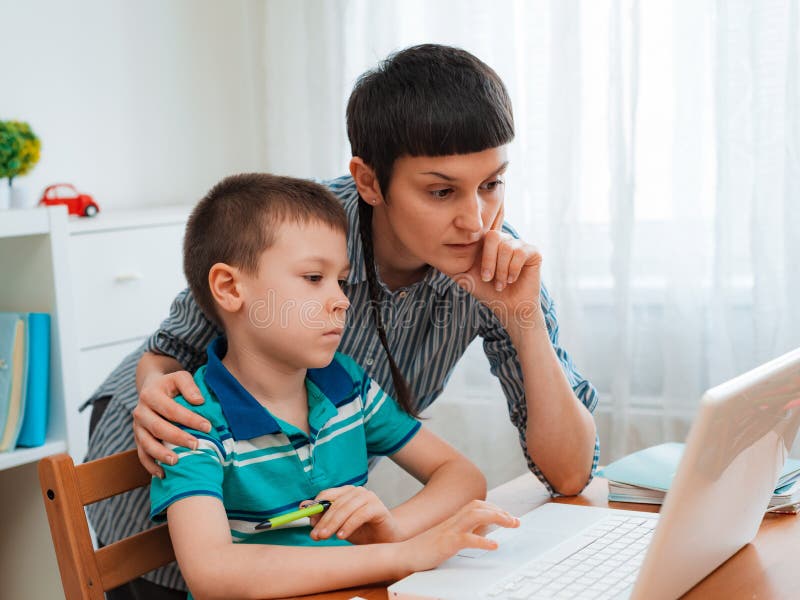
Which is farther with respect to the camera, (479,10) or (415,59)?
(479,10)

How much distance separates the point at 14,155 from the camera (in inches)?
85.7

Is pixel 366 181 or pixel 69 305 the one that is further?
pixel 69 305

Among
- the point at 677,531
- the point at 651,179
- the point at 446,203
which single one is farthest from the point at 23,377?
the point at 677,531

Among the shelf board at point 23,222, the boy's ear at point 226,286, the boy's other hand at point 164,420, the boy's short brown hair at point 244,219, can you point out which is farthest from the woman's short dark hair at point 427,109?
the shelf board at point 23,222

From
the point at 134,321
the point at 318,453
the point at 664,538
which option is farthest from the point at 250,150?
the point at 664,538

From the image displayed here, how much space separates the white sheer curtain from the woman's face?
1.01 m

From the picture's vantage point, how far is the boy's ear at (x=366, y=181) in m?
1.36

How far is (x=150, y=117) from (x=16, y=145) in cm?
68

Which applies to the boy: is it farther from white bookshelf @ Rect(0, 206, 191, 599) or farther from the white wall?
the white wall

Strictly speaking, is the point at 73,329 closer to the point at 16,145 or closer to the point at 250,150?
the point at 16,145

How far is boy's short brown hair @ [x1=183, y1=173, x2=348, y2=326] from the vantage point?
118 centimetres

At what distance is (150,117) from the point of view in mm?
2805

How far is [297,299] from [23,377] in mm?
1114

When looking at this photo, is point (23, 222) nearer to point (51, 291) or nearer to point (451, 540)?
point (51, 291)
